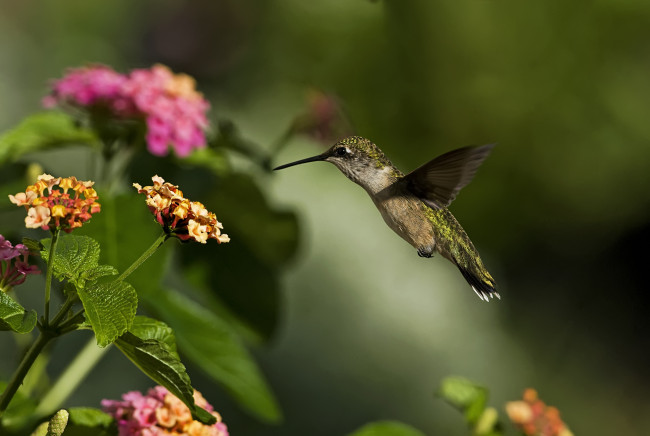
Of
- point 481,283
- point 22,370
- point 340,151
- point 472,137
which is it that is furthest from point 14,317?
point 472,137

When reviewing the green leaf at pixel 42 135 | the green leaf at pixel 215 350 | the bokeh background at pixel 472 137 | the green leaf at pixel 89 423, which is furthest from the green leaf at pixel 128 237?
the bokeh background at pixel 472 137

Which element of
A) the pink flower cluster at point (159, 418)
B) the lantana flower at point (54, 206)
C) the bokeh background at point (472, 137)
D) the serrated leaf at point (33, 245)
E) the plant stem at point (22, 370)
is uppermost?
the lantana flower at point (54, 206)

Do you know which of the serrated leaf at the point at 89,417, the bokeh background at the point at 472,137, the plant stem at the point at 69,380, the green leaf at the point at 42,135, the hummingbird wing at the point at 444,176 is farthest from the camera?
the bokeh background at the point at 472,137

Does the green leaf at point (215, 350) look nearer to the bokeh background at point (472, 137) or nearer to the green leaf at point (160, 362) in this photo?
the green leaf at point (160, 362)

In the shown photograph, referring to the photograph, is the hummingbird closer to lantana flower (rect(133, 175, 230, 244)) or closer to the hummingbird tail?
the hummingbird tail

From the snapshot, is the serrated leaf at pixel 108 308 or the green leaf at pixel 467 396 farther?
the green leaf at pixel 467 396

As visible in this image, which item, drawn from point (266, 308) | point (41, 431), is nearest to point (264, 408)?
point (266, 308)

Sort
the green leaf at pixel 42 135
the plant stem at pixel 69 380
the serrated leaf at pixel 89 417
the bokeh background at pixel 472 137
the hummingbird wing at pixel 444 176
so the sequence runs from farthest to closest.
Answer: the bokeh background at pixel 472 137 → the green leaf at pixel 42 135 → the plant stem at pixel 69 380 → the hummingbird wing at pixel 444 176 → the serrated leaf at pixel 89 417
